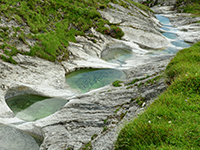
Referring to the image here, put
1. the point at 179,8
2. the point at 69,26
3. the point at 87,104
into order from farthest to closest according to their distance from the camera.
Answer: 1. the point at 179,8
2. the point at 69,26
3. the point at 87,104

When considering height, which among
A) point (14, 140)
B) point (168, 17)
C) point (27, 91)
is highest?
point (168, 17)

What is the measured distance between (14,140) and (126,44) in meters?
33.9

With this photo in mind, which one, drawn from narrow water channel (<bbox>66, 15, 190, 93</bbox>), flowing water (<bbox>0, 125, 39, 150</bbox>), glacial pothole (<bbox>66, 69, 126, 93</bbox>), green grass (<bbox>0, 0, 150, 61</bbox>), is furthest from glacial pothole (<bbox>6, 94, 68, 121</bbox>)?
green grass (<bbox>0, 0, 150, 61</bbox>)

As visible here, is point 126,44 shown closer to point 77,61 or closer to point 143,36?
point 143,36

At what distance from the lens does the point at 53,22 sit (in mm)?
35125

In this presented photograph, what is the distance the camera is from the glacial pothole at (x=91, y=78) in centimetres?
2299

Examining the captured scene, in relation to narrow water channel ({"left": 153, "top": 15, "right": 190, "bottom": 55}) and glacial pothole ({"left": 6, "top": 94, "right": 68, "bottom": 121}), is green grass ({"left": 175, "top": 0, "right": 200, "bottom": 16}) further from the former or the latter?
glacial pothole ({"left": 6, "top": 94, "right": 68, "bottom": 121})

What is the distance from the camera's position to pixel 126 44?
39.4m

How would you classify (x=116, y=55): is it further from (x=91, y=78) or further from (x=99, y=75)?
(x=91, y=78)

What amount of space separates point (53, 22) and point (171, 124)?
35902mm

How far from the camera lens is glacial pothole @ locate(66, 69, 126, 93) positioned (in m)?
23.0

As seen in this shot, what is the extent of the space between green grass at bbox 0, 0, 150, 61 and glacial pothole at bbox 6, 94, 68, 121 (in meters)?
7.31

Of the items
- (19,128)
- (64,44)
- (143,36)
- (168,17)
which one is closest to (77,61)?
(64,44)

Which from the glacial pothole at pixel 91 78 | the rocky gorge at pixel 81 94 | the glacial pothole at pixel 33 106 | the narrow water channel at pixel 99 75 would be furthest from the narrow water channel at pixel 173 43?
the glacial pothole at pixel 33 106
